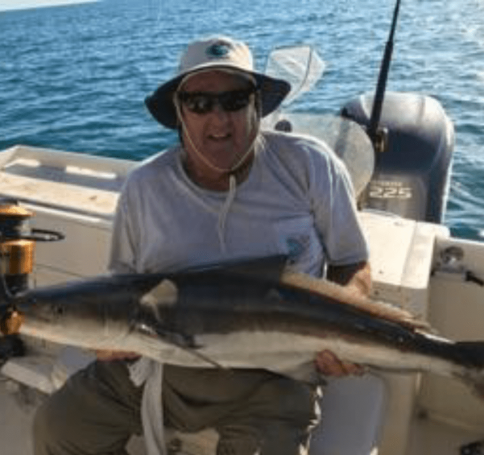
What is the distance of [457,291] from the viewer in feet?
11.6

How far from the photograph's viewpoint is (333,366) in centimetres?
252

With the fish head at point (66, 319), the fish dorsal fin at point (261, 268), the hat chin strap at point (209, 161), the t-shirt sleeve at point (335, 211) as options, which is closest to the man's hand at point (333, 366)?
the fish dorsal fin at point (261, 268)

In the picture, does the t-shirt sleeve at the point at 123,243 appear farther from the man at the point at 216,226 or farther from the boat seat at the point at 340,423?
the boat seat at the point at 340,423

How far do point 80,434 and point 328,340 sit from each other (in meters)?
1.05

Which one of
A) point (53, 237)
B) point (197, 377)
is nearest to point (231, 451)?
point (197, 377)

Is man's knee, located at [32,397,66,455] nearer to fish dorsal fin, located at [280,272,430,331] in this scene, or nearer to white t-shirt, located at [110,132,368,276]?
white t-shirt, located at [110,132,368,276]

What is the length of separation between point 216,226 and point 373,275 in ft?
2.63

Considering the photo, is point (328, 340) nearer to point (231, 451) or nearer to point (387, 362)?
point (387, 362)

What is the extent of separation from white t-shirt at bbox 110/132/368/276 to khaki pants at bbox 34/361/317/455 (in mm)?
449

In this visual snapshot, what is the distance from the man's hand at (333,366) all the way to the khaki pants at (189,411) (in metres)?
0.15

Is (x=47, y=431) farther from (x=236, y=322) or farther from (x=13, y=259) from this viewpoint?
(x=236, y=322)

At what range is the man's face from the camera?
2715 millimetres

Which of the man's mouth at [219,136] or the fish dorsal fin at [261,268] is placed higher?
the man's mouth at [219,136]

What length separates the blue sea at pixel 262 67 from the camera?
1222 centimetres
